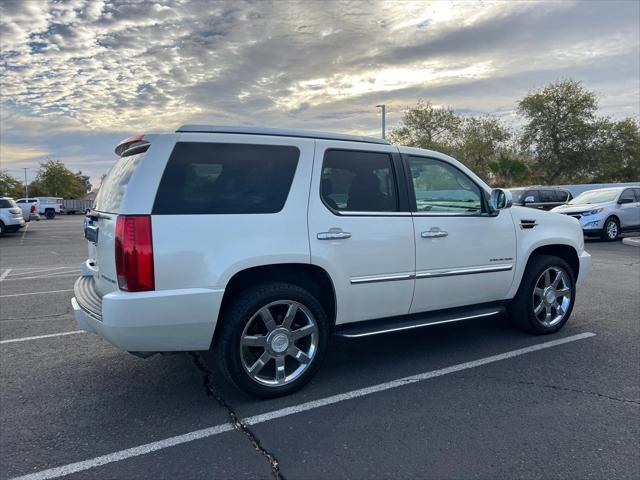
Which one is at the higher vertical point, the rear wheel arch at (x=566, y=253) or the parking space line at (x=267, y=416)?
the rear wheel arch at (x=566, y=253)

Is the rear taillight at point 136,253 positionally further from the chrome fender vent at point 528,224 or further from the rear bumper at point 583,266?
the rear bumper at point 583,266

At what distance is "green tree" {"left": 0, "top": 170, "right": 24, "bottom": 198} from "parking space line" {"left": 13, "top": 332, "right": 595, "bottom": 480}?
77.2 meters

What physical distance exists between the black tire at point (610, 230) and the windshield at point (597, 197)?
720mm

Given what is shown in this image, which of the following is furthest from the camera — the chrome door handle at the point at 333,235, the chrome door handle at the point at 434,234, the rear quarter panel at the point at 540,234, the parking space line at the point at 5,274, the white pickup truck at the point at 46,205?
the white pickup truck at the point at 46,205

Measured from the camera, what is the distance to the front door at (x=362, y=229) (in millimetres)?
3908

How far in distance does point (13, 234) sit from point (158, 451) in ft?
73.0

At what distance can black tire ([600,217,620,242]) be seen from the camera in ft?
49.5

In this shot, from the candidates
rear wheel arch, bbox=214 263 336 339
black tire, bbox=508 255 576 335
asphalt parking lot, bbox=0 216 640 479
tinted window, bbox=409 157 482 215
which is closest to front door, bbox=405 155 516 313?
tinted window, bbox=409 157 482 215

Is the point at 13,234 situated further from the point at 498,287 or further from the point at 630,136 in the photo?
the point at 630,136

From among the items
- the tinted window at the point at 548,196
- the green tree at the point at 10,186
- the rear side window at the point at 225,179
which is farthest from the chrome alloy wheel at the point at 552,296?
the green tree at the point at 10,186

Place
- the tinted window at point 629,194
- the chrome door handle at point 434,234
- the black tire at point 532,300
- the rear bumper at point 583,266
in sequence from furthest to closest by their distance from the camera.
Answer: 1. the tinted window at point 629,194
2. the rear bumper at point 583,266
3. the black tire at point 532,300
4. the chrome door handle at point 434,234

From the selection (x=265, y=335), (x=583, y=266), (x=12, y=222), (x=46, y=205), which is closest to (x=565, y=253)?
(x=583, y=266)

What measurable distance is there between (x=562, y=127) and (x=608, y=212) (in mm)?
24914

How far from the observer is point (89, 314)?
366 cm
